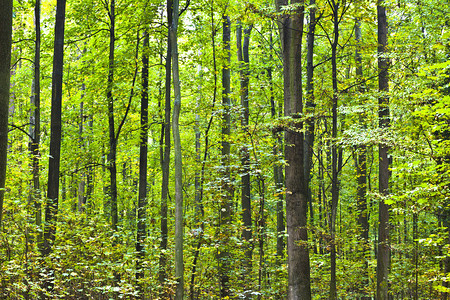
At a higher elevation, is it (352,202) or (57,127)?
(57,127)

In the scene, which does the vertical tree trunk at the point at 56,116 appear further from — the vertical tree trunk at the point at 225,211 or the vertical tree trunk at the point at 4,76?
the vertical tree trunk at the point at 4,76

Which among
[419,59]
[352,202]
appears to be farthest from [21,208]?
[352,202]

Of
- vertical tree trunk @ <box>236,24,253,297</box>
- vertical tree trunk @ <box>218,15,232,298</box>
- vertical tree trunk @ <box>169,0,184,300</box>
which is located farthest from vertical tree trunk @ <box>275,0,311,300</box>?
vertical tree trunk @ <box>169,0,184,300</box>

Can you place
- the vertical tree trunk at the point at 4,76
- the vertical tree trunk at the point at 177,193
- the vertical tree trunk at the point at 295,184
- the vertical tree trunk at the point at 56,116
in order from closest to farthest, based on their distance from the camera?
the vertical tree trunk at the point at 4,76, the vertical tree trunk at the point at 177,193, the vertical tree trunk at the point at 295,184, the vertical tree trunk at the point at 56,116

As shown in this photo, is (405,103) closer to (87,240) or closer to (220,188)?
(220,188)

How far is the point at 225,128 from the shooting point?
10.7 metres

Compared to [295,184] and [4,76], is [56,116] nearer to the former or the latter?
[295,184]

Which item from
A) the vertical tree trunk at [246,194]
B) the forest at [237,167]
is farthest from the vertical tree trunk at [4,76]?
the vertical tree trunk at [246,194]

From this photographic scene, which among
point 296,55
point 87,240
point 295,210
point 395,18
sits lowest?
point 87,240

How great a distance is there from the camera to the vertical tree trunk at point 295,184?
7.76m

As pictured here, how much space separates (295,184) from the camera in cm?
796

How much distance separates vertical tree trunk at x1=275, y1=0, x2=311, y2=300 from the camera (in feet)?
25.5

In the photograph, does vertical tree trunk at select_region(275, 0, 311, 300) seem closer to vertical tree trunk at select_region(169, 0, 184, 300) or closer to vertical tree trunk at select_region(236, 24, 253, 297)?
vertical tree trunk at select_region(236, 24, 253, 297)

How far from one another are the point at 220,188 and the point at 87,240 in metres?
3.23
